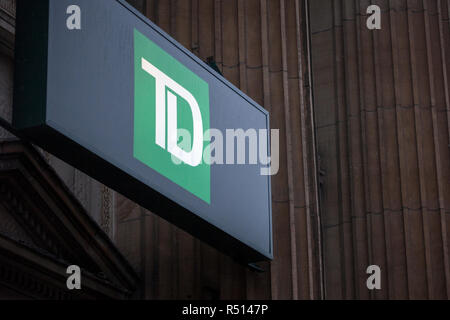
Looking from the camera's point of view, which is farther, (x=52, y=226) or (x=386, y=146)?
(x=386, y=146)

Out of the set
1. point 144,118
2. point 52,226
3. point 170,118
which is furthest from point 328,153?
point 144,118

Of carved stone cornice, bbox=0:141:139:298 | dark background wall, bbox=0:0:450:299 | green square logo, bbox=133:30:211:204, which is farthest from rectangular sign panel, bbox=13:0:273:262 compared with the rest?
carved stone cornice, bbox=0:141:139:298

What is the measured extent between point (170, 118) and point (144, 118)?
0.49m

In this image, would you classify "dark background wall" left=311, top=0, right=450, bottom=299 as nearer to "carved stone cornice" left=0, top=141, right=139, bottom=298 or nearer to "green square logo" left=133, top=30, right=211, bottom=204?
"carved stone cornice" left=0, top=141, right=139, bottom=298

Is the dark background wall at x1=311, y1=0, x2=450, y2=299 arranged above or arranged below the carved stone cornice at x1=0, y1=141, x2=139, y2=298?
above

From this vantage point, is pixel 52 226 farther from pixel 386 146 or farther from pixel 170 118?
pixel 386 146

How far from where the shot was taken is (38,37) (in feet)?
28.3

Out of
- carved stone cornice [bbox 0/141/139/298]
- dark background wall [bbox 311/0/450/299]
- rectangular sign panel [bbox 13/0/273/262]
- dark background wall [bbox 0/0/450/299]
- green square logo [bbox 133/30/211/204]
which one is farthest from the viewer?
dark background wall [bbox 311/0/450/299]

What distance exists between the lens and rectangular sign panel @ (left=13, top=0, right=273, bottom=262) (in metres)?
8.58

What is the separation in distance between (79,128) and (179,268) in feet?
14.0

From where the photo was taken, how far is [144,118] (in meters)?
9.59

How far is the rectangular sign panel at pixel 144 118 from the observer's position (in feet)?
28.1

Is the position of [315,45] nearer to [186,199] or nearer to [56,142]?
[186,199]

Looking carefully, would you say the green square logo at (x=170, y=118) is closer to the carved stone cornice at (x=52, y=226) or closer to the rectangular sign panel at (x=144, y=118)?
the rectangular sign panel at (x=144, y=118)
